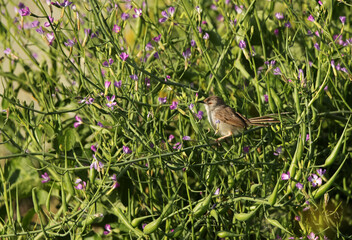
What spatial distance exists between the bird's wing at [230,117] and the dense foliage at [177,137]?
0.05m

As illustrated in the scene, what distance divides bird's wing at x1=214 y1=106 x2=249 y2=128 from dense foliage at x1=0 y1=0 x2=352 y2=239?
47 mm

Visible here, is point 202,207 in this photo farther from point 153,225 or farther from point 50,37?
point 50,37

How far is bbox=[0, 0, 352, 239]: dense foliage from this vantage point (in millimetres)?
2162

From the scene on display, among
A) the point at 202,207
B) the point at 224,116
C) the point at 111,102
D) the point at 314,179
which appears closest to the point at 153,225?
the point at 202,207

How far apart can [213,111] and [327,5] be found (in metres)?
0.83

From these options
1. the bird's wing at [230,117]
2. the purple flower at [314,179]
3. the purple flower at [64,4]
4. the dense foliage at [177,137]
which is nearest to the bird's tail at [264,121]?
the dense foliage at [177,137]

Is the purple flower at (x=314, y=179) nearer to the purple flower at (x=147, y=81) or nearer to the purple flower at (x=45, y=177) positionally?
the purple flower at (x=147, y=81)

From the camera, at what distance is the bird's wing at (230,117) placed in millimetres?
2686

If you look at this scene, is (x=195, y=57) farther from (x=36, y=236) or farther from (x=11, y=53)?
(x=36, y=236)

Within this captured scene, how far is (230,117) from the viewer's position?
9.15 ft

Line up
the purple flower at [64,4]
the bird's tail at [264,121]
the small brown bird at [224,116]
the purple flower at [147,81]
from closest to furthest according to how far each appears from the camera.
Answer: the purple flower at [64,4] → the bird's tail at [264,121] → the purple flower at [147,81] → the small brown bird at [224,116]

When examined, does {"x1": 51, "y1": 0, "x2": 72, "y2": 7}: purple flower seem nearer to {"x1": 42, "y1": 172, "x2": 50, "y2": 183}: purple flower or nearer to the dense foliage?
the dense foliage

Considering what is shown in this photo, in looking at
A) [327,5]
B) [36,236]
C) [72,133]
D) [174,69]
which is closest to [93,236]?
[36,236]

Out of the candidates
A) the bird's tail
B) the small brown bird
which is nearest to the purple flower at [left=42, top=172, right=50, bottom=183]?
Answer: the small brown bird
